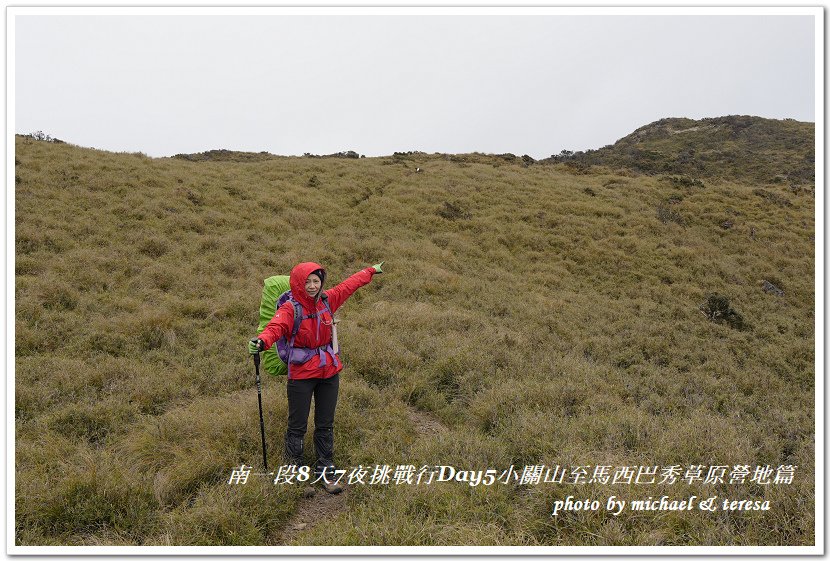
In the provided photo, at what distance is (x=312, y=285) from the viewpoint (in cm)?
453

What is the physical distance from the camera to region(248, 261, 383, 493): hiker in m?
4.47

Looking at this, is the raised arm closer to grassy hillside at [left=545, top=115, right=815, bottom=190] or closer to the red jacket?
the red jacket

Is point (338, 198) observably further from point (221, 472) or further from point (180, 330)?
point (221, 472)

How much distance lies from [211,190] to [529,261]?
14.9 meters

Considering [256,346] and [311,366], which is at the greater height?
[256,346]

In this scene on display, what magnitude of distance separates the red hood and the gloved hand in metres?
0.65

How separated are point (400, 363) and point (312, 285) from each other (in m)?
3.61

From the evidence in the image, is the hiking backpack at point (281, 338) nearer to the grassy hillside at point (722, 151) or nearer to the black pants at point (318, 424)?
the black pants at point (318, 424)

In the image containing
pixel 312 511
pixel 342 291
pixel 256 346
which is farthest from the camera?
pixel 342 291

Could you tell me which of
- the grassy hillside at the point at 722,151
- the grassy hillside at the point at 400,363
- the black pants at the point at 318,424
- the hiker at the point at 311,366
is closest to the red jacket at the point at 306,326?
the hiker at the point at 311,366

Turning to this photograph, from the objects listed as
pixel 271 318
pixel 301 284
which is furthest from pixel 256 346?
pixel 301 284

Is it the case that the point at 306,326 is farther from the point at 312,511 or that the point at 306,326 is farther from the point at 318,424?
the point at 312,511

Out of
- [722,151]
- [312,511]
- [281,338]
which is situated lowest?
[312,511]

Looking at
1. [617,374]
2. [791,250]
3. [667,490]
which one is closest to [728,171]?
[791,250]
